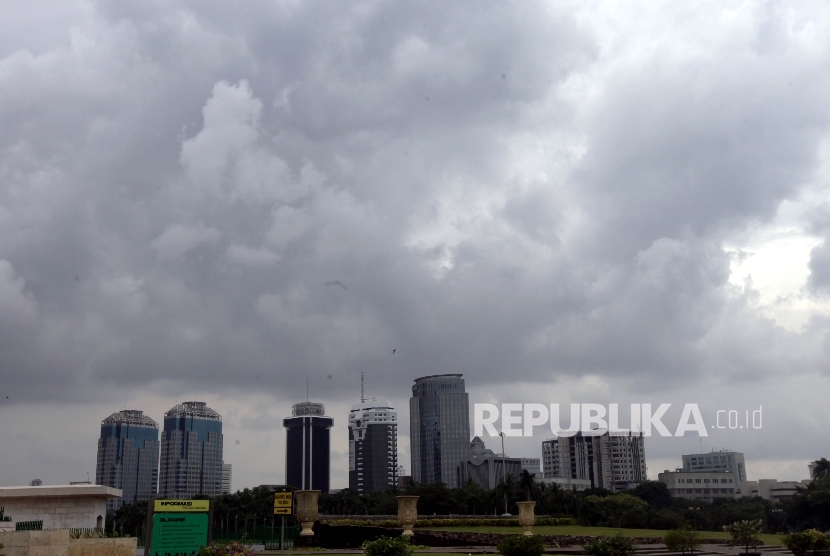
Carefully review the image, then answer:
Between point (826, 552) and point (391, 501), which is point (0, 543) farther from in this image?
point (391, 501)

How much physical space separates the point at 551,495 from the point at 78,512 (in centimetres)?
6064

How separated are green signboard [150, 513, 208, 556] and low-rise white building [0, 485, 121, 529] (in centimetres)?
513

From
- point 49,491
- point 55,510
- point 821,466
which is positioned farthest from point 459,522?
point 821,466

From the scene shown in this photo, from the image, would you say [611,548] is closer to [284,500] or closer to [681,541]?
[681,541]

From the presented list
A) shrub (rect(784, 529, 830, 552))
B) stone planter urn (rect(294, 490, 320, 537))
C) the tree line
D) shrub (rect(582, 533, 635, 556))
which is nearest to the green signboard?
shrub (rect(582, 533, 635, 556))

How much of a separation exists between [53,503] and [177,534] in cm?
680

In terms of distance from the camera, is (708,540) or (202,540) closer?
(202,540)

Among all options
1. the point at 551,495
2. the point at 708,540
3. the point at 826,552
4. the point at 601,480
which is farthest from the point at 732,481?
the point at 826,552

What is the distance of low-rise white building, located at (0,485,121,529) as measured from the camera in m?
24.6

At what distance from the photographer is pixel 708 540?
36812mm

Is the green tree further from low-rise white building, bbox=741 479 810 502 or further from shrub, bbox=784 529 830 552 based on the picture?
shrub, bbox=784 529 830 552

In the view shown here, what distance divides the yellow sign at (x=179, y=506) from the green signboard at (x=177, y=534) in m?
0.13


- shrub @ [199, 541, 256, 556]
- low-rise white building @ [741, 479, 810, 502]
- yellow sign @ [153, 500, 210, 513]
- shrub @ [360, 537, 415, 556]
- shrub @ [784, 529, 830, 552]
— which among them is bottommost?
low-rise white building @ [741, 479, 810, 502]

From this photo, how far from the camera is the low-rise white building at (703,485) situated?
14638cm
